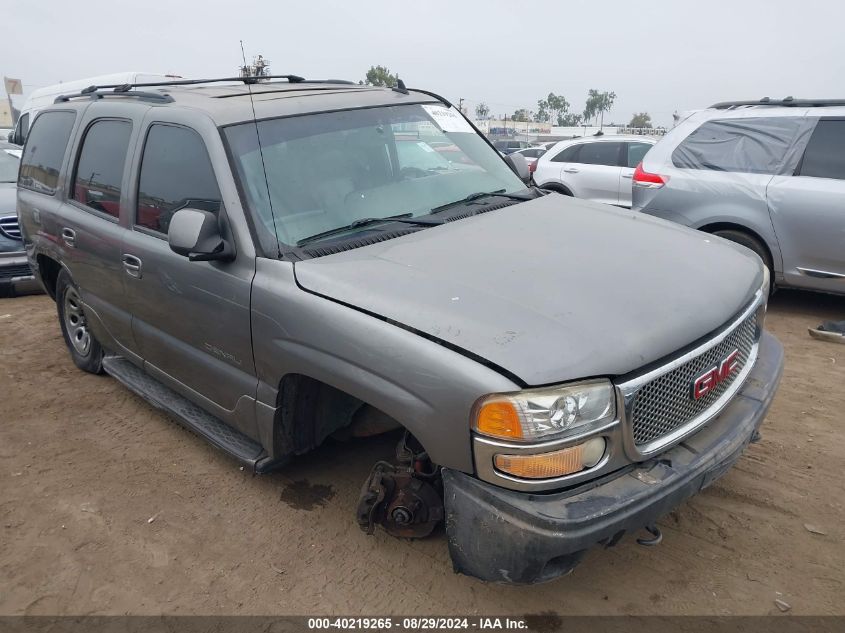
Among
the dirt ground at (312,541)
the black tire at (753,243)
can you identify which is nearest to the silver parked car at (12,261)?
the dirt ground at (312,541)

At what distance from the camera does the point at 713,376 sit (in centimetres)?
247

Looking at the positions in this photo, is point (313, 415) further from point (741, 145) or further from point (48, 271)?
point (741, 145)

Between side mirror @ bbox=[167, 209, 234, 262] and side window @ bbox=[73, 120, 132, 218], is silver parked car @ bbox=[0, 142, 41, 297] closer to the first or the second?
side window @ bbox=[73, 120, 132, 218]

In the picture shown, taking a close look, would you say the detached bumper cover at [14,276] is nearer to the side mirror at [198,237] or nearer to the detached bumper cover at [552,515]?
the side mirror at [198,237]

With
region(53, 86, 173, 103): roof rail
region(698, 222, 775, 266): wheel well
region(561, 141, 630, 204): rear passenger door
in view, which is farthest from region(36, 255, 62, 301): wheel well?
region(561, 141, 630, 204): rear passenger door

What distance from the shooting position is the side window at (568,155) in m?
10.1

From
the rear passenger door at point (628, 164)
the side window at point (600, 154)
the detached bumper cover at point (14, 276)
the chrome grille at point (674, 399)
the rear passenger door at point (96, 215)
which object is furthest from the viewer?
the side window at point (600, 154)

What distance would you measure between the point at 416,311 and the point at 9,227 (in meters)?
6.68

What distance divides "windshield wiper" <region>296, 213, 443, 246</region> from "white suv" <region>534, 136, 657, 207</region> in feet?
22.0

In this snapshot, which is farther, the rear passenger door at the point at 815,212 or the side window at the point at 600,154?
the side window at the point at 600,154

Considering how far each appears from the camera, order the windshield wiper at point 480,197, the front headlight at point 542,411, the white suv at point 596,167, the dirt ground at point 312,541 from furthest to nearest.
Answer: the white suv at point 596,167, the windshield wiper at point 480,197, the dirt ground at point 312,541, the front headlight at point 542,411

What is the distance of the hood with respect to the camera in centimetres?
211

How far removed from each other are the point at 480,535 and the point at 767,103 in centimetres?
564

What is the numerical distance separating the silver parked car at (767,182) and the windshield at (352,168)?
291 centimetres
